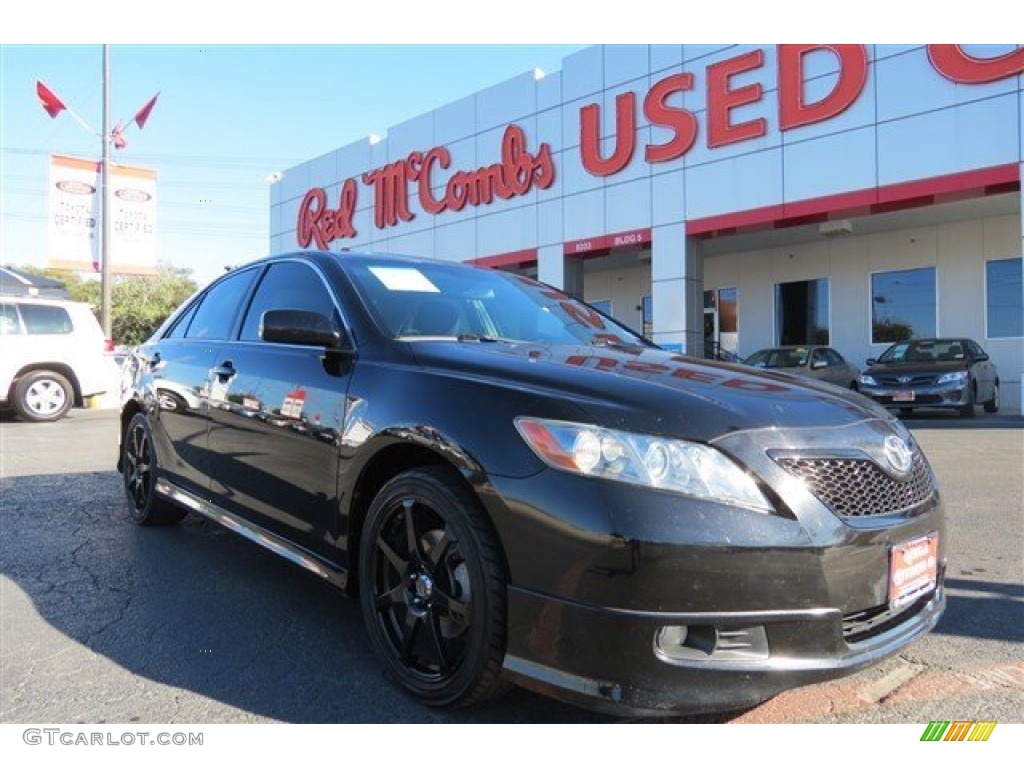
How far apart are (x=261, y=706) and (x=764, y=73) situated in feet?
51.8

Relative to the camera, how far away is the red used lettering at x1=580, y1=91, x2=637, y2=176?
1742cm

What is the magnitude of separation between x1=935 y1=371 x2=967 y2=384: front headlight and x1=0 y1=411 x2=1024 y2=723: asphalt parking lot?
8226 mm

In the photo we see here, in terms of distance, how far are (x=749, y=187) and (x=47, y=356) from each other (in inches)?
509

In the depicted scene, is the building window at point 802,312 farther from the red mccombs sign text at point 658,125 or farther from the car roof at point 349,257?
the car roof at point 349,257

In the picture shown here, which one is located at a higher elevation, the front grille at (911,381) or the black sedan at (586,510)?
the front grille at (911,381)

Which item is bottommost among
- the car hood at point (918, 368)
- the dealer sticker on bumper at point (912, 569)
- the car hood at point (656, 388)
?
the dealer sticker on bumper at point (912, 569)

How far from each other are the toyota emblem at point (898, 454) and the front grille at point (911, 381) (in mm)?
11580

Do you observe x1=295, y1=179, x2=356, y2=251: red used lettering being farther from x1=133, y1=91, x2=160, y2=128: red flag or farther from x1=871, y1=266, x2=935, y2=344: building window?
x1=871, y1=266, x2=935, y2=344: building window

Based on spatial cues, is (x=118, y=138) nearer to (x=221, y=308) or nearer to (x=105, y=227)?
(x=105, y=227)

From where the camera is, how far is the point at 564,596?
2.11 meters

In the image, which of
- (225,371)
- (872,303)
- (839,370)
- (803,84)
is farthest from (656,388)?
(872,303)

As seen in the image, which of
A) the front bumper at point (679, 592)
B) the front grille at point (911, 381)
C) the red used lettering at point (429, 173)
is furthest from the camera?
the red used lettering at point (429, 173)

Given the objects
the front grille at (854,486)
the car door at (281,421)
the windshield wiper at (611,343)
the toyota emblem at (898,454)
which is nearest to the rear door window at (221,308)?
the car door at (281,421)

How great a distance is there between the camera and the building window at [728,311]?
21453mm
